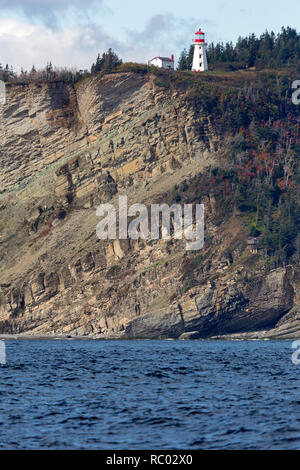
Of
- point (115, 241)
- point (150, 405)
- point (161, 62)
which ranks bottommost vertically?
point (150, 405)

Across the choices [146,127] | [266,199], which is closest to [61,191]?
[146,127]

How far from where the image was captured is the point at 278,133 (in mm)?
135250

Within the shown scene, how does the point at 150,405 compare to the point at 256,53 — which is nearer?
the point at 150,405

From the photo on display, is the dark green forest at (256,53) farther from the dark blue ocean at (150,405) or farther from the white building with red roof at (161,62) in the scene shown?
the dark blue ocean at (150,405)

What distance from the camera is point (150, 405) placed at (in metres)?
37.3

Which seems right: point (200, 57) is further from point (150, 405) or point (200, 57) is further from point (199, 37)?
point (150, 405)

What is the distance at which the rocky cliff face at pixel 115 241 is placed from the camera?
11206cm

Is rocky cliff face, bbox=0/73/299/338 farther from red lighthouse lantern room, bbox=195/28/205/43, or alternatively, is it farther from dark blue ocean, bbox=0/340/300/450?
dark blue ocean, bbox=0/340/300/450

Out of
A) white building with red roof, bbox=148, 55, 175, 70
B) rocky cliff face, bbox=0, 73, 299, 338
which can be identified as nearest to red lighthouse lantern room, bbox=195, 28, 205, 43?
white building with red roof, bbox=148, 55, 175, 70

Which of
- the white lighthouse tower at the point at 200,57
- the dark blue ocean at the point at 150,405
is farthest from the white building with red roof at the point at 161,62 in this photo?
the dark blue ocean at the point at 150,405

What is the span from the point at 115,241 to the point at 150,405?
81848mm

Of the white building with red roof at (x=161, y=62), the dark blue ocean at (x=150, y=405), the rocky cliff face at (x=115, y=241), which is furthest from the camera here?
the white building with red roof at (x=161, y=62)

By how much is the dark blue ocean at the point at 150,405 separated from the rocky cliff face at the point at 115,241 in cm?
4982

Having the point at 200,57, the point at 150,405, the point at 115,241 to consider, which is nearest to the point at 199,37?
the point at 200,57
